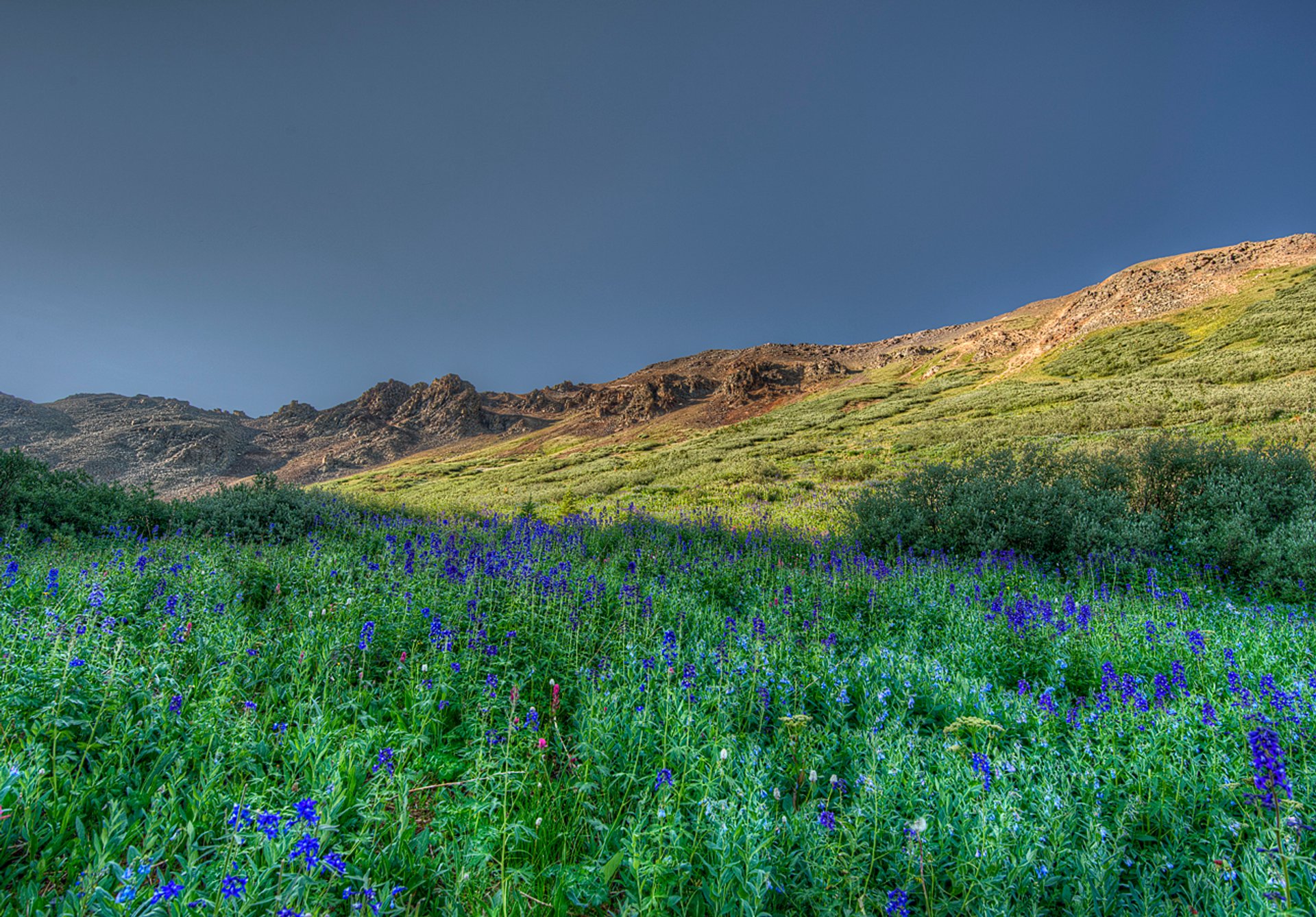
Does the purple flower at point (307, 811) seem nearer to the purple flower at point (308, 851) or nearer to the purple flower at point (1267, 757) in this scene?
the purple flower at point (308, 851)

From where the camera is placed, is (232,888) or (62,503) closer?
(232,888)

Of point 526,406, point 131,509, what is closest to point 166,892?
point 131,509

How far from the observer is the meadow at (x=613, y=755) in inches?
82.4

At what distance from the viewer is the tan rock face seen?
52688mm

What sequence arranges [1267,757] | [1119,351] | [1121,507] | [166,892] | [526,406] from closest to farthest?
1. [166,892]
2. [1267,757]
3. [1121,507]
4. [1119,351]
5. [526,406]

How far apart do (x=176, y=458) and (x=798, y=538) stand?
7201 cm

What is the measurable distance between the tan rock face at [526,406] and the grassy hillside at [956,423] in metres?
7.30

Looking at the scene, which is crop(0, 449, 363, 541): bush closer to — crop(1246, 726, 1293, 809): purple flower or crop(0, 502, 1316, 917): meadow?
crop(0, 502, 1316, 917): meadow

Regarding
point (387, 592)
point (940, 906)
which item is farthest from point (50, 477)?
point (940, 906)

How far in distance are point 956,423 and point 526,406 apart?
3269 inches

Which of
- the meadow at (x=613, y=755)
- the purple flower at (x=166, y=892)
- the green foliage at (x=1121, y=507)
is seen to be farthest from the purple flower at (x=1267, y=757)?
the green foliage at (x=1121, y=507)

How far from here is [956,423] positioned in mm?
29047

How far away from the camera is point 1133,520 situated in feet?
30.1

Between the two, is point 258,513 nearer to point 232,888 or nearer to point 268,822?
point 268,822
